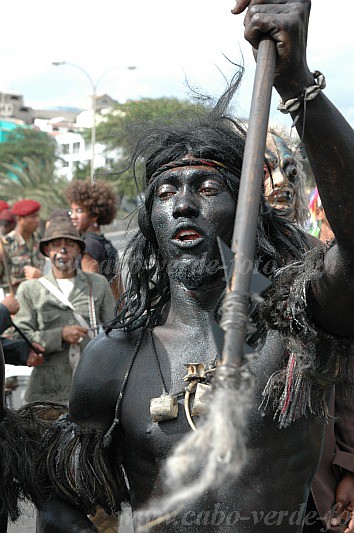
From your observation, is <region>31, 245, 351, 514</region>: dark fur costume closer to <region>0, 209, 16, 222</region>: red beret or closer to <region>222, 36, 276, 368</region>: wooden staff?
<region>222, 36, 276, 368</region>: wooden staff

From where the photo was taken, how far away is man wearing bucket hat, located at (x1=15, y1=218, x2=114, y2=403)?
667 centimetres

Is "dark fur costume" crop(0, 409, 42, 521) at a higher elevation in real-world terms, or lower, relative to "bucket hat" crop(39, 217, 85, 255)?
lower

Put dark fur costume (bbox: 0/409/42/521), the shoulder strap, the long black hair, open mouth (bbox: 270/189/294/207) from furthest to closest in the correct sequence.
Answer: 1. the shoulder strap
2. open mouth (bbox: 270/189/294/207)
3. dark fur costume (bbox: 0/409/42/521)
4. the long black hair

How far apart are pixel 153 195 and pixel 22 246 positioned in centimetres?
575

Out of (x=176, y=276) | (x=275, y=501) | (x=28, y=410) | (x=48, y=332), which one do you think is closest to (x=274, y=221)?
(x=176, y=276)

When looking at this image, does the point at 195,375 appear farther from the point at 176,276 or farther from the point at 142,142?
the point at 142,142

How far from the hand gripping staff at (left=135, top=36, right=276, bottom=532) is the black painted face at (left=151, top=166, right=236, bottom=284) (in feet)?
2.85

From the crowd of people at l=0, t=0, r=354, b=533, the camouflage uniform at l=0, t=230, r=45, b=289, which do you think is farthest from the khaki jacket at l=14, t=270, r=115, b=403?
the crowd of people at l=0, t=0, r=354, b=533

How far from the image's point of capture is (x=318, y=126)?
2291 mm

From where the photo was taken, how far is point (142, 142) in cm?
329

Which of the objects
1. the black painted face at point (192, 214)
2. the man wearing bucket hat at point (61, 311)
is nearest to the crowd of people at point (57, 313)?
the man wearing bucket hat at point (61, 311)

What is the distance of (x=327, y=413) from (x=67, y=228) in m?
4.48

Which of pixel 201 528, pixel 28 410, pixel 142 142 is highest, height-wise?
pixel 142 142

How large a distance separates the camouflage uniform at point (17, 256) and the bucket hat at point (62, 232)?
3.72ft
